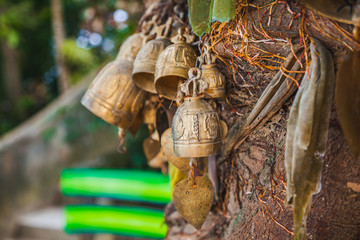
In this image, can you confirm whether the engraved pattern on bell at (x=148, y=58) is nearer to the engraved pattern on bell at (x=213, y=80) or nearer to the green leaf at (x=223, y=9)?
the engraved pattern on bell at (x=213, y=80)

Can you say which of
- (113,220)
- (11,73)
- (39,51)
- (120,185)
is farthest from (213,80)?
(39,51)

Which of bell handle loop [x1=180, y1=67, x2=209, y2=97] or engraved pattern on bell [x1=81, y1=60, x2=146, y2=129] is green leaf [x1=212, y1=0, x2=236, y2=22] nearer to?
bell handle loop [x1=180, y1=67, x2=209, y2=97]

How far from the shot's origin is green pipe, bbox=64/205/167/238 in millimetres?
3215

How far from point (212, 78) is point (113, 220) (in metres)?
2.53

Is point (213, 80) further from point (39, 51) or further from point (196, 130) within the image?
point (39, 51)

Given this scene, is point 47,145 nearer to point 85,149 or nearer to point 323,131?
point 85,149

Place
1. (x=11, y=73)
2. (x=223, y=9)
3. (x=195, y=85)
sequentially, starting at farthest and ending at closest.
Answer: (x=11, y=73) → (x=195, y=85) → (x=223, y=9)

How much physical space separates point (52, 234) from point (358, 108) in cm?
444

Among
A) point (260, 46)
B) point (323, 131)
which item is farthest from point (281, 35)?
point (323, 131)

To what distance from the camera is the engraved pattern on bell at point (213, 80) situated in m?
1.25

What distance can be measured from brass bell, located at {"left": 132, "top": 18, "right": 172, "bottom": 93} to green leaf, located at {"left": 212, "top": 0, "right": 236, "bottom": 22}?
400 millimetres

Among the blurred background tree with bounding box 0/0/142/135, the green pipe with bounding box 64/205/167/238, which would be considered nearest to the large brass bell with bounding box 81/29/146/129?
the green pipe with bounding box 64/205/167/238

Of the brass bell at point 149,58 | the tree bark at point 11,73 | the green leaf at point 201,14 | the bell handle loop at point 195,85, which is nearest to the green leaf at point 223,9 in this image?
the green leaf at point 201,14

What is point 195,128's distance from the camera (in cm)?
114
